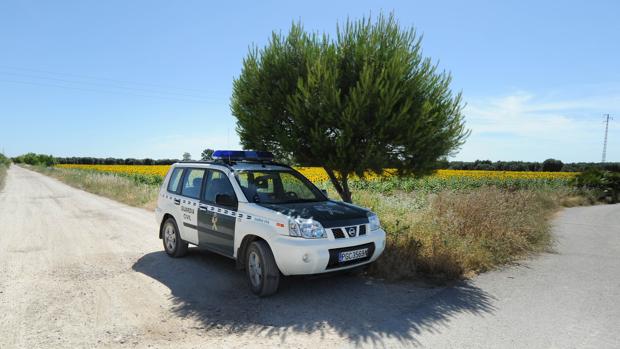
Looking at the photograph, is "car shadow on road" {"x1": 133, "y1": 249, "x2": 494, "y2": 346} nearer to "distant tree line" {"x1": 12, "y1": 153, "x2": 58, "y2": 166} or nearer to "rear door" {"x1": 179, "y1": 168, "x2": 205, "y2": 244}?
"rear door" {"x1": 179, "y1": 168, "x2": 205, "y2": 244}

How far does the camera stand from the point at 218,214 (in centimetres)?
627

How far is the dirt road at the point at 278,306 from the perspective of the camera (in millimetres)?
4258

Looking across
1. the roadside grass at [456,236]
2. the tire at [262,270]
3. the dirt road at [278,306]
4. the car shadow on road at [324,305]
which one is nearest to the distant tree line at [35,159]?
the dirt road at [278,306]

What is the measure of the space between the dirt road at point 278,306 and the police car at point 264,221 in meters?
0.50

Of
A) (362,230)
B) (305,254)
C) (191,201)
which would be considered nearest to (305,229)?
(305,254)

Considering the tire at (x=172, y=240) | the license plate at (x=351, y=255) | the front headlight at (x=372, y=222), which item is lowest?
the tire at (x=172, y=240)

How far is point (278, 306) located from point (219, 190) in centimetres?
222

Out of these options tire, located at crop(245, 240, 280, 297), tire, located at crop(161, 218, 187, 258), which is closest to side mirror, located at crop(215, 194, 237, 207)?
tire, located at crop(245, 240, 280, 297)

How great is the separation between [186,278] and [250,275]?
54.9 inches

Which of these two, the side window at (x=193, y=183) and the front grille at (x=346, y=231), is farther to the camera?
the side window at (x=193, y=183)

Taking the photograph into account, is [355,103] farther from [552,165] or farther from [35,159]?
[35,159]

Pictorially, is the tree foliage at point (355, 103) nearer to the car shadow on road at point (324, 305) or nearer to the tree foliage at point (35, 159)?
the car shadow on road at point (324, 305)

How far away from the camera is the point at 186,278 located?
641cm

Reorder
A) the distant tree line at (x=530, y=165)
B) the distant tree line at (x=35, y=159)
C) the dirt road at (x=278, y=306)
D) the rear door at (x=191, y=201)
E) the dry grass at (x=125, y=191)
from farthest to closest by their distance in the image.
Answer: the distant tree line at (x=35, y=159), the distant tree line at (x=530, y=165), the dry grass at (x=125, y=191), the rear door at (x=191, y=201), the dirt road at (x=278, y=306)
